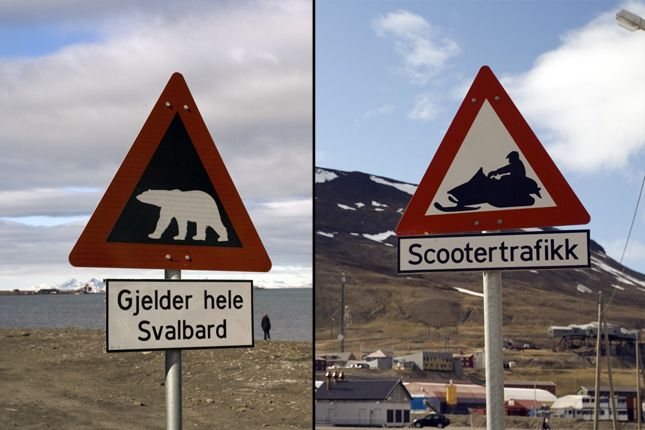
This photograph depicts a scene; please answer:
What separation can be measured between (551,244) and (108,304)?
2.26 meters

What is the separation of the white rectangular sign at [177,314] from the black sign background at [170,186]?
223 millimetres

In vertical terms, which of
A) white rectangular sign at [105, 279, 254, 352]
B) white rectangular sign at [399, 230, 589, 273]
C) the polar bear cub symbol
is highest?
the polar bear cub symbol

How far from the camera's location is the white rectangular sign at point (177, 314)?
15.3 ft

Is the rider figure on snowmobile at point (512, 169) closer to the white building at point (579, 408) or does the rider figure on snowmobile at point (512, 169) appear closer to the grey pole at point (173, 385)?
the grey pole at point (173, 385)

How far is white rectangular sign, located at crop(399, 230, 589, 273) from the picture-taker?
4855mm

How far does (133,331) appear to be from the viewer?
15.4 ft

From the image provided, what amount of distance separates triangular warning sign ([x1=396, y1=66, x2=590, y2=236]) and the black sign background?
1.03m

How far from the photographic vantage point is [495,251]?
497 centimetres

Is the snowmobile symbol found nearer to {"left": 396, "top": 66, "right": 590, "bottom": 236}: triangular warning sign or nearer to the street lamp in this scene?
{"left": 396, "top": 66, "right": 590, "bottom": 236}: triangular warning sign

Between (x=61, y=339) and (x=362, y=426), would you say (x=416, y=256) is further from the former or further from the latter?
(x=362, y=426)

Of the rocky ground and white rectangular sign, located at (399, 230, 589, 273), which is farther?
the rocky ground

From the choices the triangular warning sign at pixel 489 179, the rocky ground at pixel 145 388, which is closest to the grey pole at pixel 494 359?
the triangular warning sign at pixel 489 179

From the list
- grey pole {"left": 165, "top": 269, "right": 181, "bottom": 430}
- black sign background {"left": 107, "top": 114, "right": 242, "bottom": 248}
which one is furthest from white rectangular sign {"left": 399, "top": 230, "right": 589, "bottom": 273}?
grey pole {"left": 165, "top": 269, "right": 181, "bottom": 430}

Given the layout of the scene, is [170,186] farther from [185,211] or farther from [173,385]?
[173,385]
